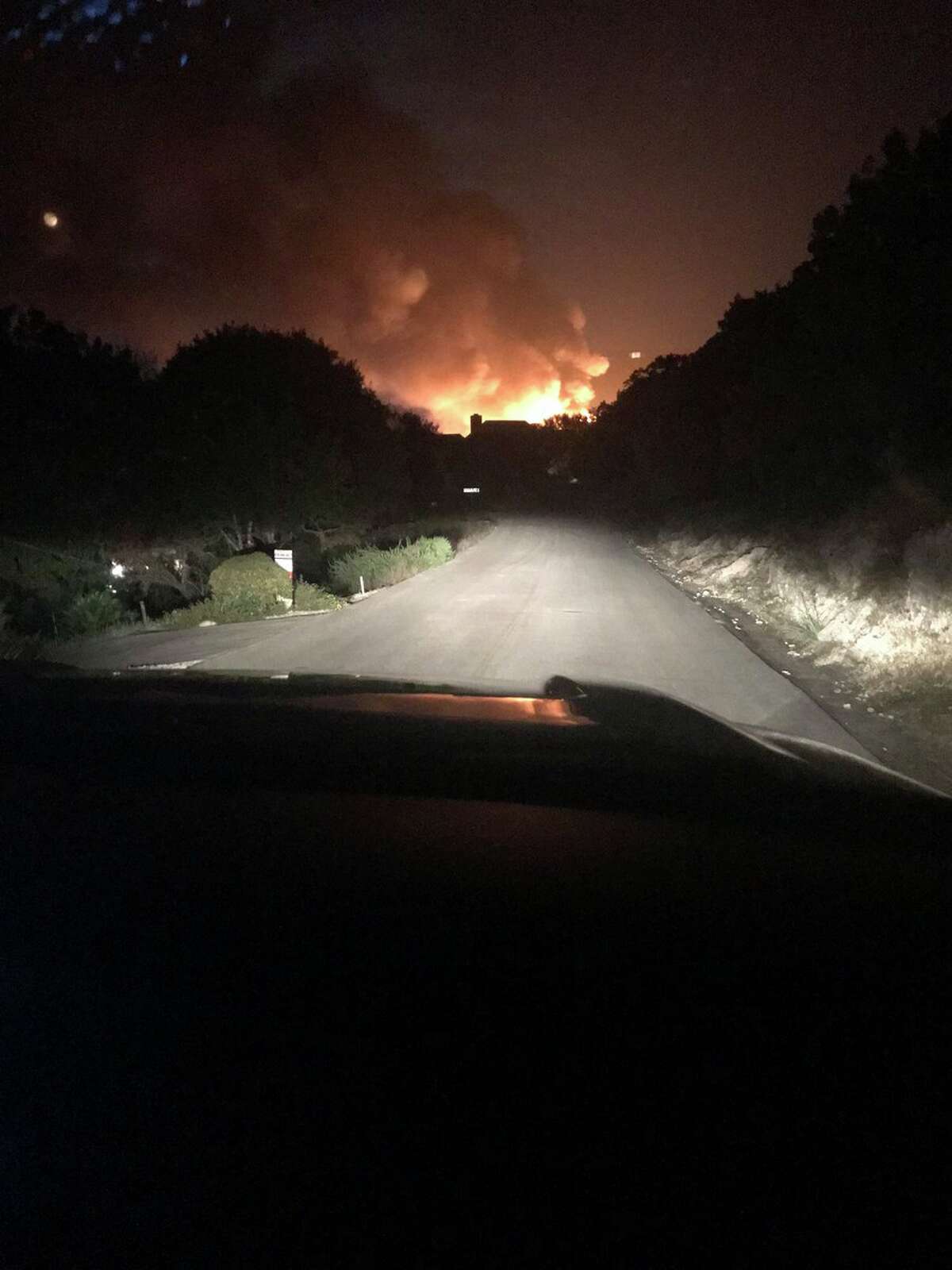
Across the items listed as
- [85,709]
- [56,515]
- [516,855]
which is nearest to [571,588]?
[56,515]

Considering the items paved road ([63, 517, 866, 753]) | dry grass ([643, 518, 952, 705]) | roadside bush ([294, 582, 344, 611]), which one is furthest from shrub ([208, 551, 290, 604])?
dry grass ([643, 518, 952, 705])

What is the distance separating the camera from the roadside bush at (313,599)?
2377 centimetres

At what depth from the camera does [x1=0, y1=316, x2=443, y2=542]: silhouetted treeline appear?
113 ft

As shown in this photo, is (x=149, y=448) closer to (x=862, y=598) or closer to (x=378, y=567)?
(x=378, y=567)

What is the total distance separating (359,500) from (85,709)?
1793 inches

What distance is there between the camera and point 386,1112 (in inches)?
79.4

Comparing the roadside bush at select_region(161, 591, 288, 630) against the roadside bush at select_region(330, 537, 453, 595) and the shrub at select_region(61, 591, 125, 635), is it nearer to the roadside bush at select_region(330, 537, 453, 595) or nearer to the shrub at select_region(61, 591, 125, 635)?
the shrub at select_region(61, 591, 125, 635)

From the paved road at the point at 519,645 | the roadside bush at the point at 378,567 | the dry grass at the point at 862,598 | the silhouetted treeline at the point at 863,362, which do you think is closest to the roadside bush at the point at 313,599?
the paved road at the point at 519,645

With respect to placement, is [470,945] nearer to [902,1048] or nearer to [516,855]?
[516,855]

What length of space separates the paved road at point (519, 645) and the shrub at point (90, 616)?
310cm

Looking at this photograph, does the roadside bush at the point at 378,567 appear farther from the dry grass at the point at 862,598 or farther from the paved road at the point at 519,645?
the dry grass at the point at 862,598

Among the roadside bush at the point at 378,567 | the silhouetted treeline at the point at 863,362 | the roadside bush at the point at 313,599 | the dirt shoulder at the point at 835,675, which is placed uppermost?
the silhouetted treeline at the point at 863,362

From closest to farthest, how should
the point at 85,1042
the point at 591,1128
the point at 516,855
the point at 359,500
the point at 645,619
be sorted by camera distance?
the point at 591,1128 < the point at 85,1042 < the point at 516,855 < the point at 645,619 < the point at 359,500

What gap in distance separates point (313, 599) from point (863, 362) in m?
13.3
